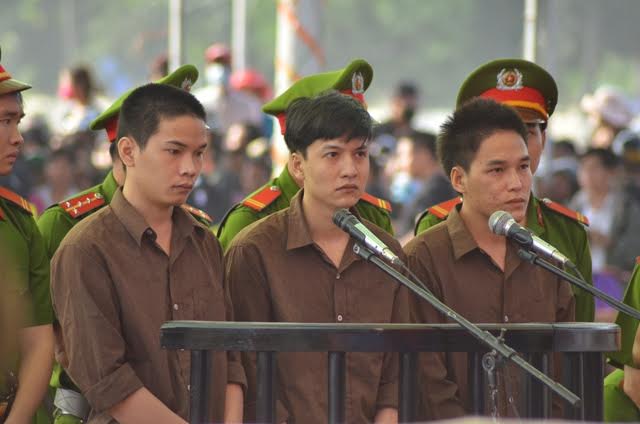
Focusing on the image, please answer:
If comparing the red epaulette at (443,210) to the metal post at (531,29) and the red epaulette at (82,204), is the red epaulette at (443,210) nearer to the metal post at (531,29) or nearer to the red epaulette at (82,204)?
the red epaulette at (82,204)

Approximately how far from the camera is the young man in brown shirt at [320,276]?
4922mm

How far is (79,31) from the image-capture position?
166 feet

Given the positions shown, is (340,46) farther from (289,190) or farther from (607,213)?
(289,190)

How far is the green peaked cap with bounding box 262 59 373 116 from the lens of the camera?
6.16m

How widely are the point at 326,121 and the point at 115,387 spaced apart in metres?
1.27

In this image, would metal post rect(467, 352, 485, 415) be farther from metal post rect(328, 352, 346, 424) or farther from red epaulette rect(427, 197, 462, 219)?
red epaulette rect(427, 197, 462, 219)

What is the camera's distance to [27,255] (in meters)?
5.19

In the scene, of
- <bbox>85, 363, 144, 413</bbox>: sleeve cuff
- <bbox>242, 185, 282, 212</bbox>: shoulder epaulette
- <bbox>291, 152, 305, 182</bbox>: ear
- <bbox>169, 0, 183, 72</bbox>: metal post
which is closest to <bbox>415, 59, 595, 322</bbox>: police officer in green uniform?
<bbox>242, 185, 282, 212</bbox>: shoulder epaulette

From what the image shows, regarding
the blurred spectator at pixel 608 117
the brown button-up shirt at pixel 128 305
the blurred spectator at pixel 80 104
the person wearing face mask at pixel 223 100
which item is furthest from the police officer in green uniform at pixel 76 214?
the person wearing face mask at pixel 223 100

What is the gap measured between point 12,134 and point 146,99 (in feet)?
1.84

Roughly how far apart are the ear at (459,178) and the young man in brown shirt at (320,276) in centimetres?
53

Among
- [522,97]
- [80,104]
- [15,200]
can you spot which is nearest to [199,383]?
[15,200]

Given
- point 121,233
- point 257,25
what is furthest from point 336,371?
point 257,25

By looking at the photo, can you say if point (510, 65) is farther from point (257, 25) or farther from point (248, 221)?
point (257, 25)
